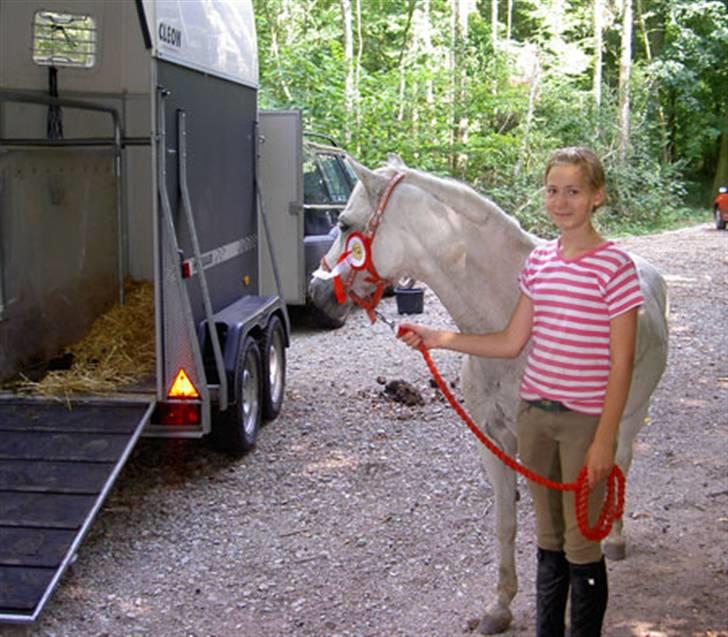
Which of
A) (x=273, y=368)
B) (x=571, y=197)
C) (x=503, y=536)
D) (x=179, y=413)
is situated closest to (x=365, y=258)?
(x=571, y=197)

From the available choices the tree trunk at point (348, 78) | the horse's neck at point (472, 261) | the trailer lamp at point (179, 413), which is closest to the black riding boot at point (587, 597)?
the horse's neck at point (472, 261)

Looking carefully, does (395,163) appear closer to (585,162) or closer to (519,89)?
(585,162)

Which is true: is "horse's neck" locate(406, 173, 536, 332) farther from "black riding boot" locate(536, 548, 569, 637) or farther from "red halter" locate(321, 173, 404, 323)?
"black riding boot" locate(536, 548, 569, 637)

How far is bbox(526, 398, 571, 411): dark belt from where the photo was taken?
280 cm

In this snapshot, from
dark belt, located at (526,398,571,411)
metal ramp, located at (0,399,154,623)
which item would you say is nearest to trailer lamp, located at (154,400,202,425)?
metal ramp, located at (0,399,154,623)

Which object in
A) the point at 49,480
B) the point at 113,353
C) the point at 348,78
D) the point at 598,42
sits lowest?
the point at 49,480

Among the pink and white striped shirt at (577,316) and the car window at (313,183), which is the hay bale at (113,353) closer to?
the car window at (313,183)

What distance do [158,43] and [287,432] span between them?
3.04 m

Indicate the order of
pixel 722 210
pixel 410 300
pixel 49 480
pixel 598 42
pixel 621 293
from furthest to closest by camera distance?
pixel 598 42 → pixel 722 210 → pixel 410 300 → pixel 49 480 → pixel 621 293

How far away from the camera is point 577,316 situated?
2734 millimetres

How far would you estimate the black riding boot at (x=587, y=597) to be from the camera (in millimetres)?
2855

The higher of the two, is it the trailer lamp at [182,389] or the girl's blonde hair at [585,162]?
the girl's blonde hair at [585,162]

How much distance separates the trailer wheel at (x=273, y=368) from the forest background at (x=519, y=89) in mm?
7205

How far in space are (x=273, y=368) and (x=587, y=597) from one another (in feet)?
15.6
